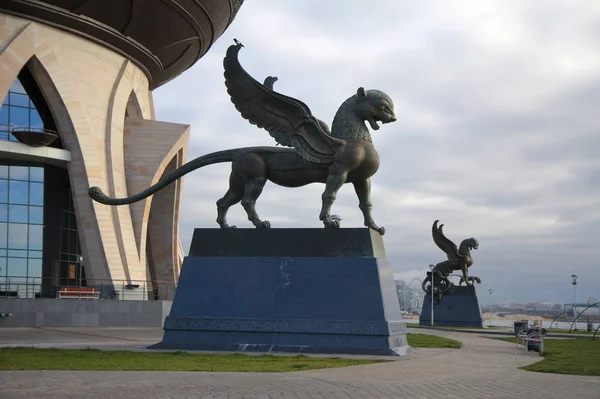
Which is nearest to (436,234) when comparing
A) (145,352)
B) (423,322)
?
(423,322)

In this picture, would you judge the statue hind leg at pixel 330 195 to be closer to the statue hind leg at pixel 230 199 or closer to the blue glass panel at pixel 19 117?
the statue hind leg at pixel 230 199

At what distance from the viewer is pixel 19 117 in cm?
2880

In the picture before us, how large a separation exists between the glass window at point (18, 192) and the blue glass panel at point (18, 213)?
200 mm

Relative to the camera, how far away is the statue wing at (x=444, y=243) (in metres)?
31.5

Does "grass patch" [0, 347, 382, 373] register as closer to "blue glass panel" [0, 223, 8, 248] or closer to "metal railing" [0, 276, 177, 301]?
"metal railing" [0, 276, 177, 301]

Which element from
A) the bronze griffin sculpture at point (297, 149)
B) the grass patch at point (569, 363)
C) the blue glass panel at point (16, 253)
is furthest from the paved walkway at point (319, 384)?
the blue glass panel at point (16, 253)

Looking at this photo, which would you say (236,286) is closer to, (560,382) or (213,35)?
(560,382)

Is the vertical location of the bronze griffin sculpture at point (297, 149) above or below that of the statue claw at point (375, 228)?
above

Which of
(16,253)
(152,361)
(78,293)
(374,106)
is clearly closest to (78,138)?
(16,253)

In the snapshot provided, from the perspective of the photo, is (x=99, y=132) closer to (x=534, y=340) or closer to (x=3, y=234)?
(x=3, y=234)

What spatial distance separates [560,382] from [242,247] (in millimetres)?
6870

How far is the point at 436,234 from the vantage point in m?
31.6

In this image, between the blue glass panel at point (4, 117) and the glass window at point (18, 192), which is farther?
the glass window at point (18, 192)

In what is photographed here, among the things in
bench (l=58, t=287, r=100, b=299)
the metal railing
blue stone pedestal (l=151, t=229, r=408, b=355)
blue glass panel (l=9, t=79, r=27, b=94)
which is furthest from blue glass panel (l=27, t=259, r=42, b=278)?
blue stone pedestal (l=151, t=229, r=408, b=355)
